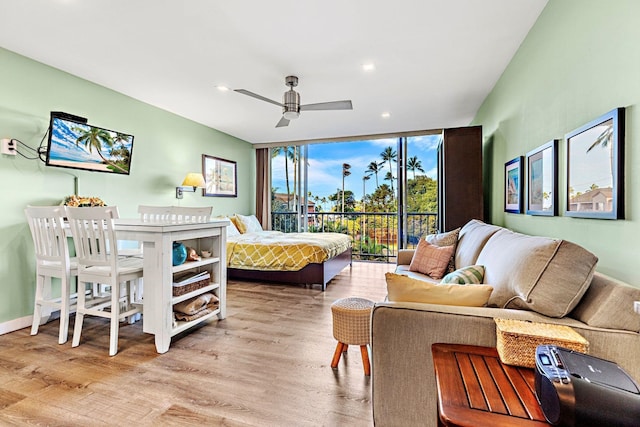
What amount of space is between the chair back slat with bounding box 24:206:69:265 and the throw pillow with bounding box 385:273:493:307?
8.61 ft

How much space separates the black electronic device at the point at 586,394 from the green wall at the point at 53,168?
3.89 metres

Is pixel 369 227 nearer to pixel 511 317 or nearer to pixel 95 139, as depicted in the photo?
pixel 95 139

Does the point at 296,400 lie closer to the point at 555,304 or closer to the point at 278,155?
the point at 555,304

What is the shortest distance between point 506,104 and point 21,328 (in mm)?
5086

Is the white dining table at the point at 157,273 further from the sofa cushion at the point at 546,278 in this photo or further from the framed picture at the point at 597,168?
the framed picture at the point at 597,168

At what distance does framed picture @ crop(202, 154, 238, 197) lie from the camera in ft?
17.1

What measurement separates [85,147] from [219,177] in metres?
2.43

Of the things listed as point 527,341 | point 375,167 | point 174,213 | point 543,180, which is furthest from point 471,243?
point 375,167

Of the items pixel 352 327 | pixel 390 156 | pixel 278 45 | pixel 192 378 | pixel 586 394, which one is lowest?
pixel 192 378

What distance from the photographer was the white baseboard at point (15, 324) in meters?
2.62

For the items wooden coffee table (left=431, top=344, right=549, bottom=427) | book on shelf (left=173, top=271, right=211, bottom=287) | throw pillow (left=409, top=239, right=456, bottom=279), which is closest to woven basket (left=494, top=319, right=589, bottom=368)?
wooden coffee table (left=431, top=344, right=549, bottom=427)

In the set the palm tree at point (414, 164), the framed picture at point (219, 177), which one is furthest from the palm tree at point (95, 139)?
the palm tree at point (414, 164)

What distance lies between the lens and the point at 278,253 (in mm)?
4117

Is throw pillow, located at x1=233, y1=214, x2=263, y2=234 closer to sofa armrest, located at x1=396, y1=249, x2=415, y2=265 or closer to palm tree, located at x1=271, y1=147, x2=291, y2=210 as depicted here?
palm tree, located at x1=271, y1=147, x2=291, y2=210
